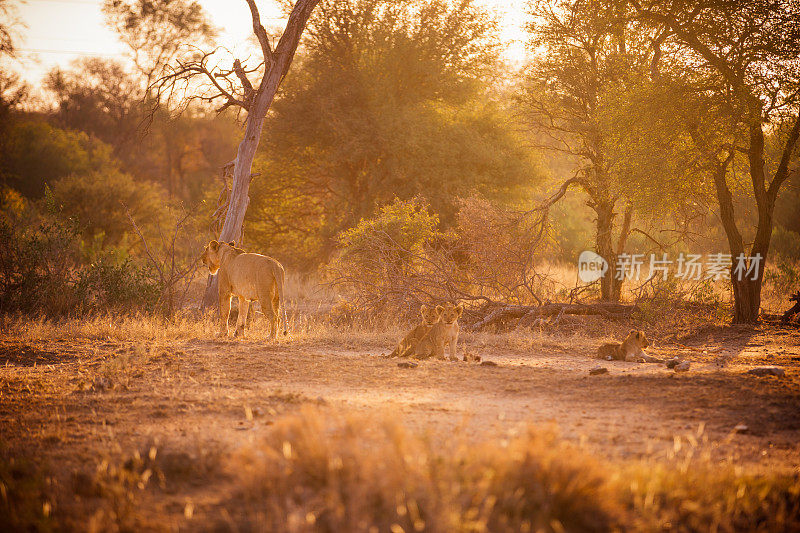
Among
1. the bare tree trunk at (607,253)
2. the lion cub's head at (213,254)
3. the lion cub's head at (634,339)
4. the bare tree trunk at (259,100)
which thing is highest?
the bare tree trunk at (259,100)

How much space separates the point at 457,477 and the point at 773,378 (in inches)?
227

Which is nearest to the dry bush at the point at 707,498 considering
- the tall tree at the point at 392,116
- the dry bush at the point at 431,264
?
the dry bush at the point at 431,264

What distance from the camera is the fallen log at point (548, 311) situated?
12969 millimetres

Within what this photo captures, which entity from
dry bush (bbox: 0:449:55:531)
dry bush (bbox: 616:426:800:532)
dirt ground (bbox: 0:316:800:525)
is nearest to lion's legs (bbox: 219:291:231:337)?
dirt ground (bbox: 0:316:800:525)

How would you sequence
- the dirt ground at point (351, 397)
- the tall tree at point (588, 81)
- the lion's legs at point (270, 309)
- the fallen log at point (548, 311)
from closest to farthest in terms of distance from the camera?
the dirt ground at point (351, 397), the lion's legs at point (270, 309), the fallen log at point (548, 311), the tall tree at point (588, 81)

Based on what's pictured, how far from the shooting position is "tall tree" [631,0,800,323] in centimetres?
1248

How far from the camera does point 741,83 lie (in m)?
12.5

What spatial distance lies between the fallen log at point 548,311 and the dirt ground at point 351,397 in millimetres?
1941

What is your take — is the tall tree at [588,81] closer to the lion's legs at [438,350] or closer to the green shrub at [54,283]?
the lion's legs at [438,350]

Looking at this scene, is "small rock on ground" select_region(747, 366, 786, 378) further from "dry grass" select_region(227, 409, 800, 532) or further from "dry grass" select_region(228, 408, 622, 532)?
"dry grass" select_region(228, 408, 622, 532)

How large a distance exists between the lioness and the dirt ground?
783 millimetres

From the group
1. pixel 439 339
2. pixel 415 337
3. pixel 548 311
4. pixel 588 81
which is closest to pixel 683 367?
pixel 439 339

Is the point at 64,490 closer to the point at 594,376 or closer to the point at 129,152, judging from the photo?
the point at 594,376

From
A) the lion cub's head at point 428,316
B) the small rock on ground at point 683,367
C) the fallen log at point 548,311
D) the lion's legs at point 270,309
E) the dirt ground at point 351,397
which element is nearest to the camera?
the dirt ground at point 351,397
